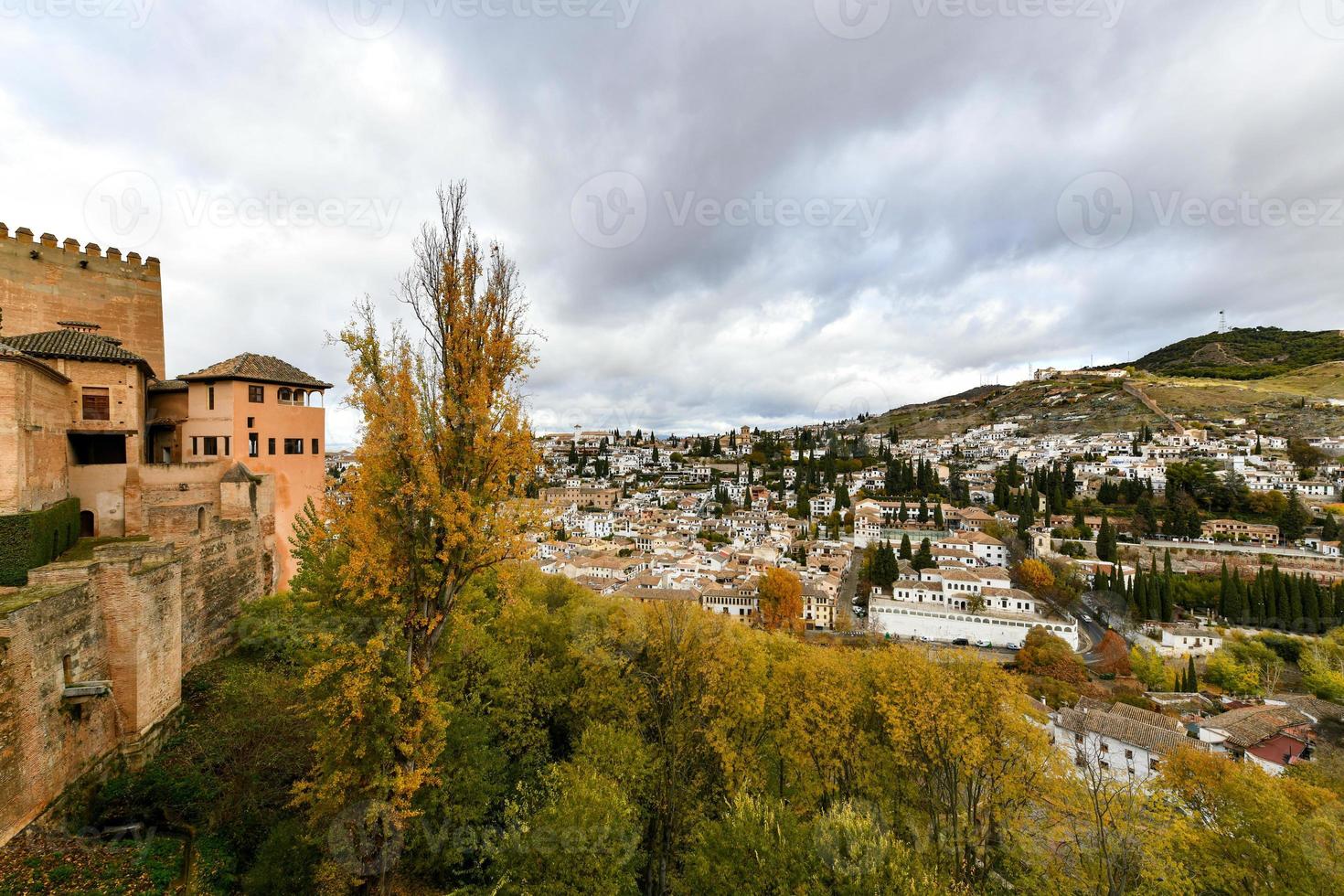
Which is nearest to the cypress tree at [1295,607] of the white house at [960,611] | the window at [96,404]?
the white house at [960,611]

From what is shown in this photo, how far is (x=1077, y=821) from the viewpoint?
38.9ft

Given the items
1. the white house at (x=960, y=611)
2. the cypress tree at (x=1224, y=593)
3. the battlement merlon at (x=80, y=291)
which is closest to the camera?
the battlement merlon at (x=80, y=291)

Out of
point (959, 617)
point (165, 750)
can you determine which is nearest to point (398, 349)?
point (165, 750)

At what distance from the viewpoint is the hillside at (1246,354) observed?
426 feet

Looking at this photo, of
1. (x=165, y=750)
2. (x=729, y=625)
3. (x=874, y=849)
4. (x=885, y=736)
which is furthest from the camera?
(x=729, y=625)

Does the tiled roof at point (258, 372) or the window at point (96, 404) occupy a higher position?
the tiled roof at point (258, 372)

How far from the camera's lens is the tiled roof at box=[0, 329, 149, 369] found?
12461mm

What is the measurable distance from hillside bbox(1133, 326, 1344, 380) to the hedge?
7608 inches

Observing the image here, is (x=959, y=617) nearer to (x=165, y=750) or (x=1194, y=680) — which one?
(x=1194, y=680)

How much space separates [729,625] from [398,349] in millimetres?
12718

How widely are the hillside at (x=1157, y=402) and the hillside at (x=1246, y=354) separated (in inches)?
329

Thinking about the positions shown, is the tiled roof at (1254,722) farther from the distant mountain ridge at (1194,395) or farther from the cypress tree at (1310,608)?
the distant mountain ridge at (1194,395)

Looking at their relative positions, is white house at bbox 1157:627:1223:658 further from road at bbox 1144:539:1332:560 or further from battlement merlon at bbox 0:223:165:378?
battlement merlon at bbox 0:223:165:378

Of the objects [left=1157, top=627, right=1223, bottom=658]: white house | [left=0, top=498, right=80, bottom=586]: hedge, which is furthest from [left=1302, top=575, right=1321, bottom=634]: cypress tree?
[left=0, top=498, right=80, bottom=586]: hedge
